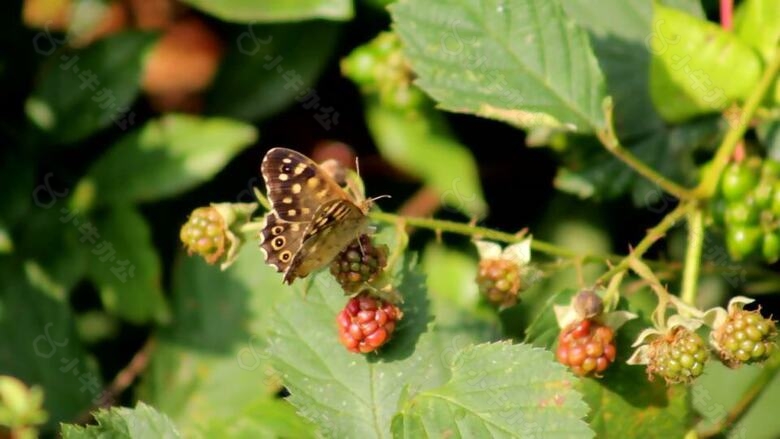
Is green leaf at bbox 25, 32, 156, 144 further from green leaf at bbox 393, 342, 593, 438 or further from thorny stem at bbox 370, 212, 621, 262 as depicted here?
green leaf at bbox 393, 342, 593, 438

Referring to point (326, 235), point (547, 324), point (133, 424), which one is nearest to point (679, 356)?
point (547, 324)

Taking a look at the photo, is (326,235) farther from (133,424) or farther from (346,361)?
(133,424)

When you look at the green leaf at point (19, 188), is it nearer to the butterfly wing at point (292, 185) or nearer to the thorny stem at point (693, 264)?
the butterfly wing at point (292, 185)

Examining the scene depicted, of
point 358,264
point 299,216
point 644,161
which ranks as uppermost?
point 299,216

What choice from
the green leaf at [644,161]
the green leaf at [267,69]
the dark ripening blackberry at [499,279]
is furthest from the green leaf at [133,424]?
the green leaf at [267,69]

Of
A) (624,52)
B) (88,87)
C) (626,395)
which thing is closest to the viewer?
(626,395)
